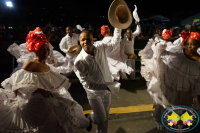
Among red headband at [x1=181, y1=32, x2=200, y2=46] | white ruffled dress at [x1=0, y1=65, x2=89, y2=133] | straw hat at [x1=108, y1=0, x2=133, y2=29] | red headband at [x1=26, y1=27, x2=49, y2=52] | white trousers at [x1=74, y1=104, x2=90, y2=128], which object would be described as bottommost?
white trousers at [x1=74, y1=104, x2=90, y2=128]

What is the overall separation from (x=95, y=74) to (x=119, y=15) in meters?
1.12

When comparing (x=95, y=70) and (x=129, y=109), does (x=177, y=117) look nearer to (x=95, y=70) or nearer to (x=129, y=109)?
(x=129, y=109)

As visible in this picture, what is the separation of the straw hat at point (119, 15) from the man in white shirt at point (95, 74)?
0.24 meters

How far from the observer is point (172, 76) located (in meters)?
3.06

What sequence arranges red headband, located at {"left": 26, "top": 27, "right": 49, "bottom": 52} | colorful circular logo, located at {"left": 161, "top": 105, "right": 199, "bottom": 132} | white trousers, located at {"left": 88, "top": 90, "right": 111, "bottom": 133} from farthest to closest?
1. colorful circular logo, located at {"left": 161, "top": 105, "right": 199, "bottom": 132}
2. white trousers, located at {"left": 88, "top": 90, "right": 111, "bottom": 133}
3. red headband, located at {"left": 26, "top": 27, "right": 49, "bottom": 52}

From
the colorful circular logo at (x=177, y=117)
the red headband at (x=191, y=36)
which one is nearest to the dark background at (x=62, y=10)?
the red headband at (x=191, y=36)

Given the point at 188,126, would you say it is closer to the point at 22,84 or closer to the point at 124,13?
the point at 124,13

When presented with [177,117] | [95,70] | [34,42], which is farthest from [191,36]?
[34,42]

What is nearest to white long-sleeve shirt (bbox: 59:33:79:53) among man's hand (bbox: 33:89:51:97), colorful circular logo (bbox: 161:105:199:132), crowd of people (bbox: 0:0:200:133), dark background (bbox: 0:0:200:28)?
crowd of people (bbox: 0:0:200:133)

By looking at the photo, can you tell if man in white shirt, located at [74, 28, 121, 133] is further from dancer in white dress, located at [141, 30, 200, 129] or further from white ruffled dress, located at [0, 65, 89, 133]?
dancer in white dress, located at [141, 30, 200, 129]

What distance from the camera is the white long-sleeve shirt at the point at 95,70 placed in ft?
9.00

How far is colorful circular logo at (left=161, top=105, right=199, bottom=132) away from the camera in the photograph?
122 inches

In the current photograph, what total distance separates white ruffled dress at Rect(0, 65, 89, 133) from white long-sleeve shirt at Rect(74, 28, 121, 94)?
434 millimetres

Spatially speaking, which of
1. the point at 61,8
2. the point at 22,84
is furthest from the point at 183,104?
the point at 61,8
